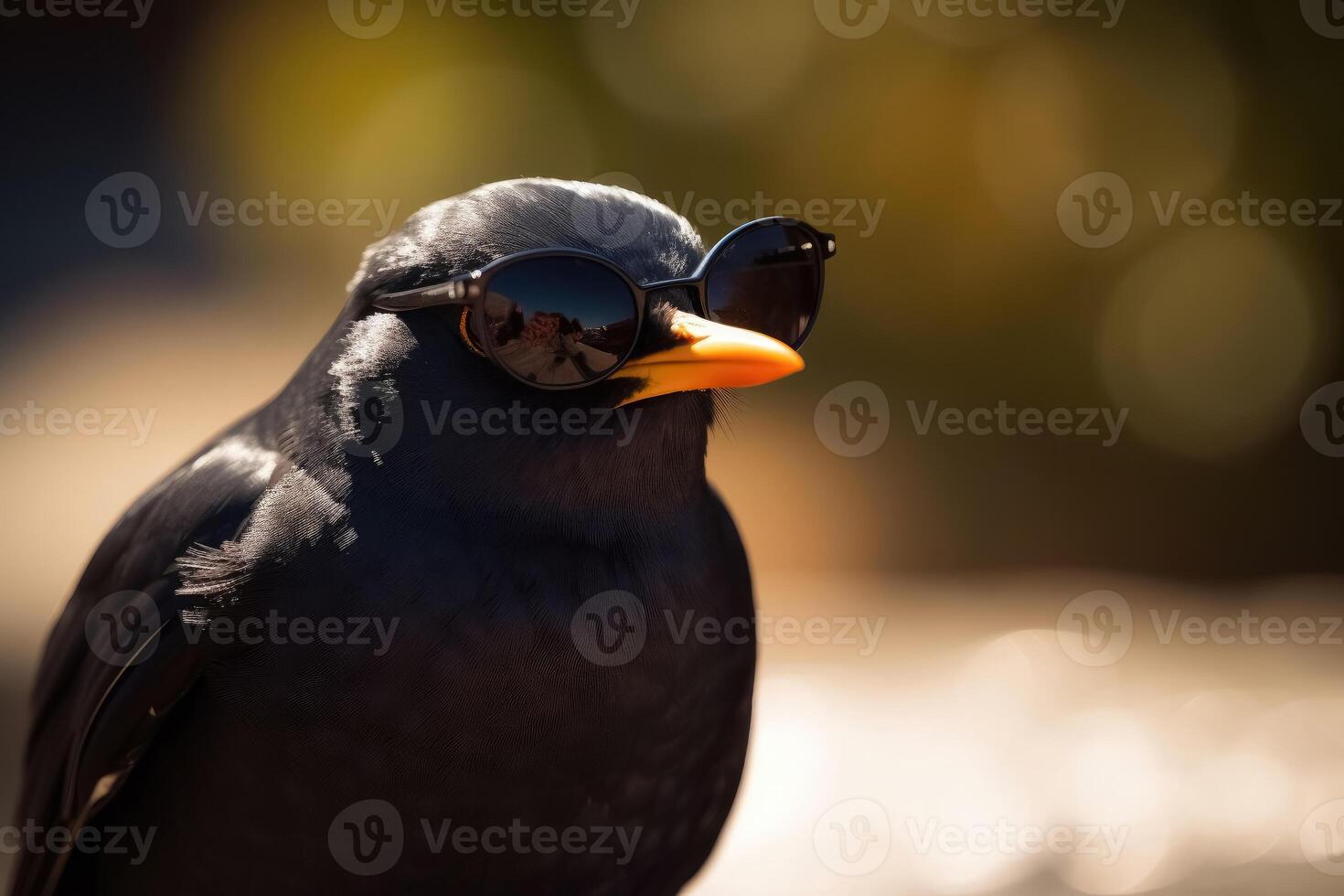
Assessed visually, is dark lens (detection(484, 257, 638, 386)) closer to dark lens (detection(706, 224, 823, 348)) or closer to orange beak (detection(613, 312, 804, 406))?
orange beak (detection(613, 312, 804, 406))

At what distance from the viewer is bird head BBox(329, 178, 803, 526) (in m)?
1.69

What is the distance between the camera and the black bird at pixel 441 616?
64.8 inches

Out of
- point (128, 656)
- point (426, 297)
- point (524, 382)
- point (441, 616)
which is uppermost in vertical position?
point (426, 297)

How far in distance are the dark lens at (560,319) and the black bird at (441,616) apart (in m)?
0.03

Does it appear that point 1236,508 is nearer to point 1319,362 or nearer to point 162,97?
point 1319,362

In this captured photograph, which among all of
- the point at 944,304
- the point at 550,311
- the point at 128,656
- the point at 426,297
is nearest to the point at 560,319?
the point at 550,311

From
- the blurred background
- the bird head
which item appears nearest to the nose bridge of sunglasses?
the bird head

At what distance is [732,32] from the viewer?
19.7ft

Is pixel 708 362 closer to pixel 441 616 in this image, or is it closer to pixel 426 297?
pixel 426 297

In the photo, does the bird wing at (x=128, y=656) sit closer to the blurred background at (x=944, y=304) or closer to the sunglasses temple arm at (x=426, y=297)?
the sunglasses temple arm at (x=426, y=297)

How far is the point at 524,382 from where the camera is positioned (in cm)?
164

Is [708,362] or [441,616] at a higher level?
[708,362]

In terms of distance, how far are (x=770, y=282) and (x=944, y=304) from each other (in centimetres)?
438

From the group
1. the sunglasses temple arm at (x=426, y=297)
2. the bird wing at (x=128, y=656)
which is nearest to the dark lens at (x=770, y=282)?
the sunglasses temple arm at (x=426, y=297)
